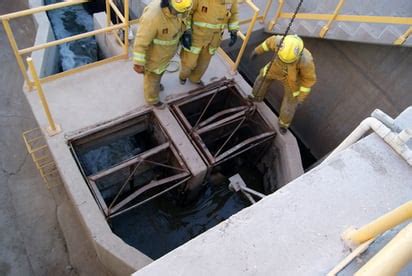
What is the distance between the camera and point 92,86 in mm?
4910

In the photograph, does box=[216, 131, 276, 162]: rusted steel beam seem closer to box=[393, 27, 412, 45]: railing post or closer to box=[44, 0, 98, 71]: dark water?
box=[393, 27, 412, 45]: railing post

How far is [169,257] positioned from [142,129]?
3689mm

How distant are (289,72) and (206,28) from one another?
4.07 feet

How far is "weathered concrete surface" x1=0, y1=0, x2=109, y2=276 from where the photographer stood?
14.8ft

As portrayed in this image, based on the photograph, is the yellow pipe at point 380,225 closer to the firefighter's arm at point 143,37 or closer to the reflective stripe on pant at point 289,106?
the firefighter's arm at point 143,37

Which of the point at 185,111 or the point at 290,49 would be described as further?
the point at 185,111

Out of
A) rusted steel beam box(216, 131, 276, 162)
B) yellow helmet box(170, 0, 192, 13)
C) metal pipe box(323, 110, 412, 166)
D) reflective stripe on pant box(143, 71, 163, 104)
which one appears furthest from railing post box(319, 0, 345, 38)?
metal pipe box(323, 110, 412, 166)

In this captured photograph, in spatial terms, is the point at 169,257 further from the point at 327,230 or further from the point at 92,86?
the point at 92,86

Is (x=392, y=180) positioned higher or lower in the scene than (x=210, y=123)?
lower

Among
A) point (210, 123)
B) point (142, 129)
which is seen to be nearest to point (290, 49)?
point (210, 123)

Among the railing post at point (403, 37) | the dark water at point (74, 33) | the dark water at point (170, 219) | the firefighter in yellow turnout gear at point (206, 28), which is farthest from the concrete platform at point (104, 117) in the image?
the dark water at point (74, 33)

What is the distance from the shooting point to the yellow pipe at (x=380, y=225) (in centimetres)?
127

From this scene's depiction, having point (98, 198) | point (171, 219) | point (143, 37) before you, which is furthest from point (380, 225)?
point (171, 219)

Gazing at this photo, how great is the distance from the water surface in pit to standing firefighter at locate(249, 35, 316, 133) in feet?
5.08
